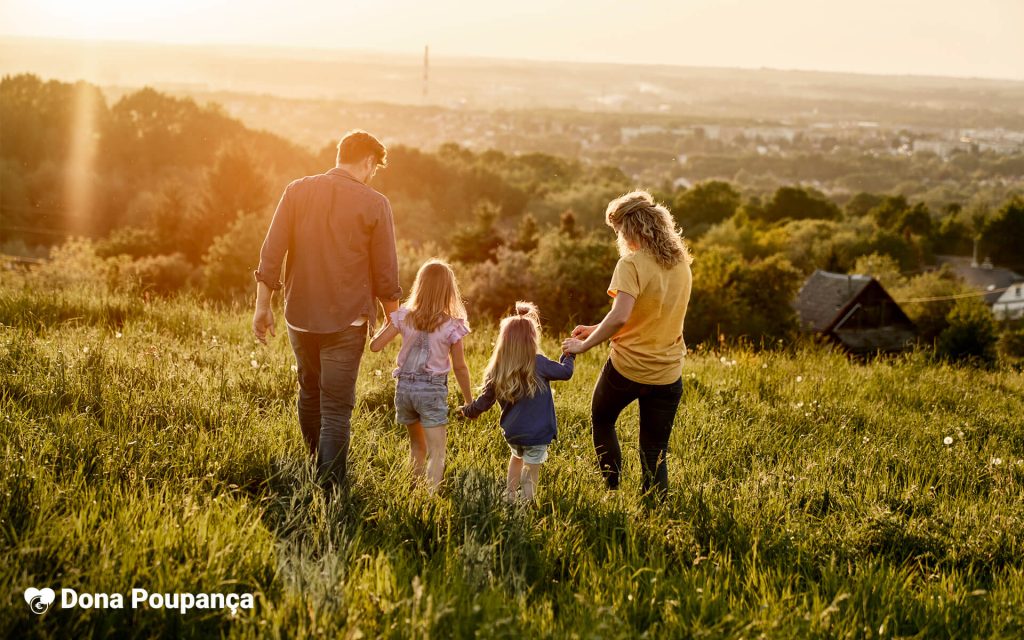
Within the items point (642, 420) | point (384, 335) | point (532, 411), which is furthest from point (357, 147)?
point (642, 420)

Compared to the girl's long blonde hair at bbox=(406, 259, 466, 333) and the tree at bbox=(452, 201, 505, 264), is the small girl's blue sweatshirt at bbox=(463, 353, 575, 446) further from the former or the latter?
the tree at bbox=(452, 201, 505, 264)

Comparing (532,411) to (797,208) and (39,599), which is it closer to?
(39,599)

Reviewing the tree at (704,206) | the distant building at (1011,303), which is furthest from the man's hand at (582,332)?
the tree at (704,206)

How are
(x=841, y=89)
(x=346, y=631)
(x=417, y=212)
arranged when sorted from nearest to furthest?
(x=346, y=631) → (x=417, y=212) → (x=841, y=89)

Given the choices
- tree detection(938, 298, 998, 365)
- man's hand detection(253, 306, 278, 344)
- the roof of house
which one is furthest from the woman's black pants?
the roof of house

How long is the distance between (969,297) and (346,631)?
170 ft

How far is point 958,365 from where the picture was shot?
9594 millimetres

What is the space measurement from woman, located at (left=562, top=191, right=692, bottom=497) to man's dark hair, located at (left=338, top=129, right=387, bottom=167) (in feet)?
4.49

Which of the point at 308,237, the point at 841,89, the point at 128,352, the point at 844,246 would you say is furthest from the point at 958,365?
the point at 841,89

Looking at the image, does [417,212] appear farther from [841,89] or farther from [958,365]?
[841,89]

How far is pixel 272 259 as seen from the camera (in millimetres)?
4219

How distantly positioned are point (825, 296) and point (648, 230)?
44.7 metres

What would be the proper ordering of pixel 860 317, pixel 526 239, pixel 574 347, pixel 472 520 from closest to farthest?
pixel 472 520
pixel 574 347
pixel 860 317
pixel 526 239

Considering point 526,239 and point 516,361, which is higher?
point 516,361
